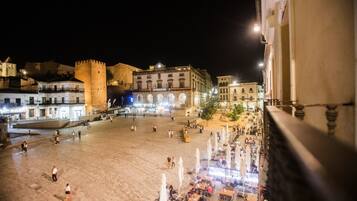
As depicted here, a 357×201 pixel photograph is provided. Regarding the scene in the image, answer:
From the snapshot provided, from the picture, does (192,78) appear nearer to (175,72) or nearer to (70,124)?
(175,72)

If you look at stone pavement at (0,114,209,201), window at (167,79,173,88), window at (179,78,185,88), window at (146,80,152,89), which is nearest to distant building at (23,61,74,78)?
window at (146,80,152,89)

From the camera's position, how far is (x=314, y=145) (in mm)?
824

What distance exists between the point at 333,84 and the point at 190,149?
1862cm

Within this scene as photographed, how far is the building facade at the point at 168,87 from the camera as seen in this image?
187 feet

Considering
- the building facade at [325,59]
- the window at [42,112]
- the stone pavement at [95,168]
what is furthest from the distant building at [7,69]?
the building facade at [325,59]

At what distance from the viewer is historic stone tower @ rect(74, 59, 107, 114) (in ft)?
167

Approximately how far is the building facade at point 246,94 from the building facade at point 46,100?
140ft

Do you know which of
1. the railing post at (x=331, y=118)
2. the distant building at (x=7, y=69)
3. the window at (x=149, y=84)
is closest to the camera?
the railing post at (x=331, y=118)

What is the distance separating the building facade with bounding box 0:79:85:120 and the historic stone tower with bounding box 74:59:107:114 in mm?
1778

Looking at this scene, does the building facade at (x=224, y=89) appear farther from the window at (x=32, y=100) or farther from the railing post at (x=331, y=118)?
the railing post at (x=331, y=118)

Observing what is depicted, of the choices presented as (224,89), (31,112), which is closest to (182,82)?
(224,89)

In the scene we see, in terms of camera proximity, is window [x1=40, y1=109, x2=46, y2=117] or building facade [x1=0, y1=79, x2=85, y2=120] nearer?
building facade [x1=0, y1=79, x2=85, y2=120]

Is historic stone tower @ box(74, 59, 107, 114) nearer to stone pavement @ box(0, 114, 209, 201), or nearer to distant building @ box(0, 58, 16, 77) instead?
distant building @ box(0, 58, 16, 77)

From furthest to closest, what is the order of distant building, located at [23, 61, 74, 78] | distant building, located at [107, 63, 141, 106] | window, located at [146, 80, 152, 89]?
1. distant building, located at [107, 63, 141, 106]
2. window, located at [146, 80, 152, 89]
3. distant building, located at [23, 61, 74, 78]
